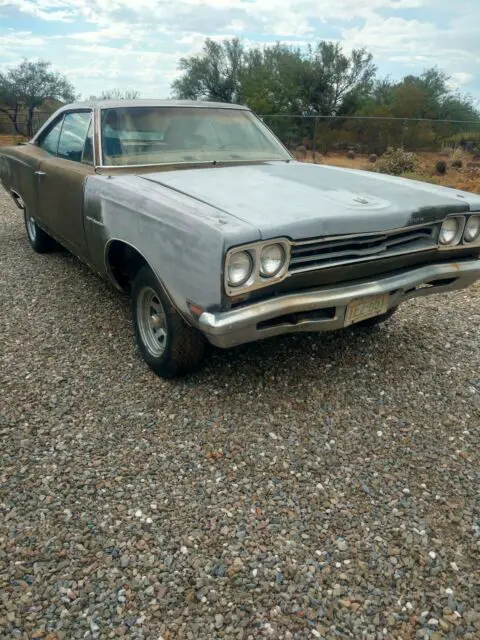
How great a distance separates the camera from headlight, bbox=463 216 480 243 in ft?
10.7

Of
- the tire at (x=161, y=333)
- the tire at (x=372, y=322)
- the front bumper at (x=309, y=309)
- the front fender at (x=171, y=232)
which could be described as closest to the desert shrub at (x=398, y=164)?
the tire at (x=372, y=322)

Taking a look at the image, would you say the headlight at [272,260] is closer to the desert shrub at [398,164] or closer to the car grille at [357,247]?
the car grille at [357,247]

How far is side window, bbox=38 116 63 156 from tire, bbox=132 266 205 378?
2.27 meters

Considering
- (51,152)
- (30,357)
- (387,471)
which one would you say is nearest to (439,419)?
(387,471)

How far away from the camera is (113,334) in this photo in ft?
12.8

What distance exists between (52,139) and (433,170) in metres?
10.7

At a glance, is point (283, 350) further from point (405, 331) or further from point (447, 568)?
point (447, 568)

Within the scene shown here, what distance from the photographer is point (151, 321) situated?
3369mm

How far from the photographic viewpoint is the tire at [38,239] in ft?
18.7

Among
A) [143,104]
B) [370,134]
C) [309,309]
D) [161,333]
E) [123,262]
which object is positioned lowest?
[161,333]

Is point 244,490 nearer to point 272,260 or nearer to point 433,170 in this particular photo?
point 272,260

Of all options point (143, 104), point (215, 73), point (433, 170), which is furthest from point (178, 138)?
point (215, 73)

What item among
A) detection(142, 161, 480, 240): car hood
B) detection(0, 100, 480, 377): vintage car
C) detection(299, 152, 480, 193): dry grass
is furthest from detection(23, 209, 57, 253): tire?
detection(299, 152, 480, 193): dry grass

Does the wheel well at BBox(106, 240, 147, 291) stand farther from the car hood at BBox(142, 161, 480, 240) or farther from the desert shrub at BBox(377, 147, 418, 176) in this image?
the desert shrub at BBox(377, 147, 418, 176)
